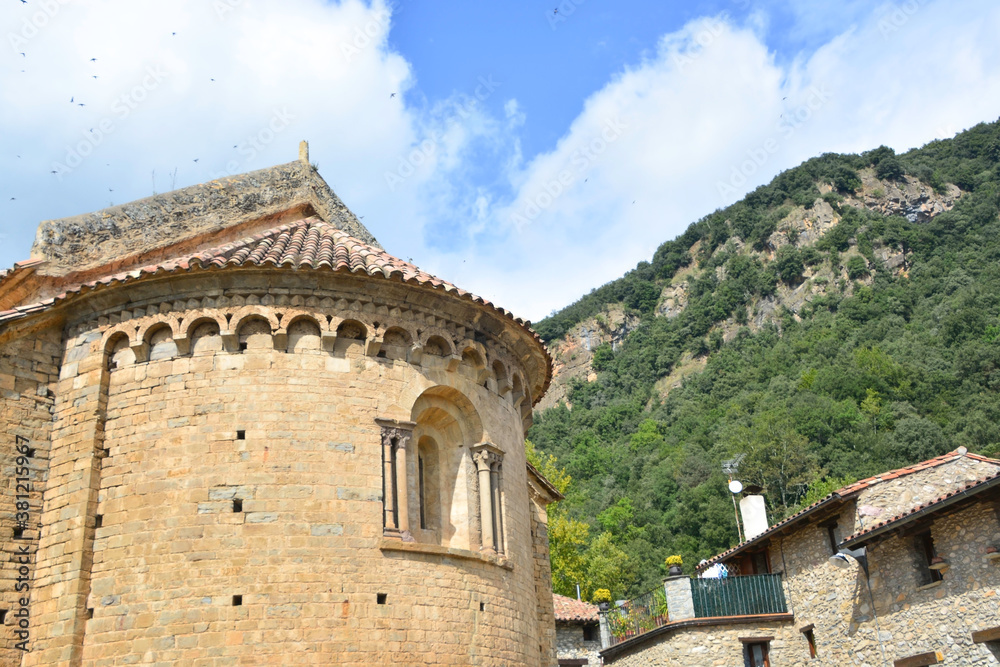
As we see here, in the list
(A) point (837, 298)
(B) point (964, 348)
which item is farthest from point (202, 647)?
(A) point (837, 298)

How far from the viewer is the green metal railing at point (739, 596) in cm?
2223

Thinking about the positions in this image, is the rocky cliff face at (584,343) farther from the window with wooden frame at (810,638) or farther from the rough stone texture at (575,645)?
the window with wooden frame at (810,638)

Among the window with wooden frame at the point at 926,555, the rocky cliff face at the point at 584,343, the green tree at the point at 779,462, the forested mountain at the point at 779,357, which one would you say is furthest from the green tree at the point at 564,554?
the rocky cliff face at the point at 584,343

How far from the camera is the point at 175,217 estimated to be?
15.7 metres

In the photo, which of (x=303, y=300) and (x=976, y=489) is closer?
(x=303, y=300)

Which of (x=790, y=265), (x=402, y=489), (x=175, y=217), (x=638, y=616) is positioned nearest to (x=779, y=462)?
(x=638, y=616)

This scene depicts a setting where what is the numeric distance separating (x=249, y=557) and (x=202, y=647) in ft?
3.80

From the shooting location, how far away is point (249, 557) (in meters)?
11.2

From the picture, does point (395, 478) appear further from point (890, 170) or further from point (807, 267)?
point (890, 170)

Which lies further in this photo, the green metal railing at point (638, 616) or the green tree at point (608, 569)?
the green tree at point (608, 569)

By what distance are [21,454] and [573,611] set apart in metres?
19.4

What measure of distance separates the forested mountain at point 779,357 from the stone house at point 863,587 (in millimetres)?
13816

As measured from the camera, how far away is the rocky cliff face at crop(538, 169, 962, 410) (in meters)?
90.0

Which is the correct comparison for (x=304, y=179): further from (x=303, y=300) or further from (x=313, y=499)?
(x=313, y=499)
